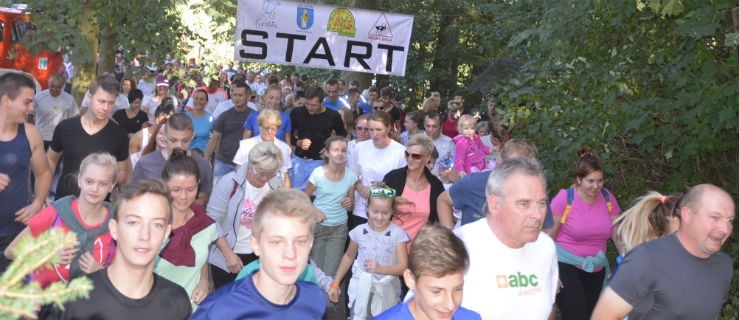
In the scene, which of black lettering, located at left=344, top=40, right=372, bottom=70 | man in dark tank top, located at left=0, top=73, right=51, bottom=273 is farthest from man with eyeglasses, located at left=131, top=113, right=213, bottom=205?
black lettering, located at left=344, top=40, right=372, bottom=70

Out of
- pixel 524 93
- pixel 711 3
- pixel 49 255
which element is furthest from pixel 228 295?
pixel 524 93

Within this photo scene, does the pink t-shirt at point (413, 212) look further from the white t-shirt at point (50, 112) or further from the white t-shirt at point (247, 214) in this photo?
the white t-shirt at point (50, 112)

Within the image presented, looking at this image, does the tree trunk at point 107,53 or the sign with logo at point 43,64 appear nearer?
the tree trunk at point 107,53

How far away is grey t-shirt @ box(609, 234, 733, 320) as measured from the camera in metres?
4.38

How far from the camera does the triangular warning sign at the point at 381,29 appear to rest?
14.8 m

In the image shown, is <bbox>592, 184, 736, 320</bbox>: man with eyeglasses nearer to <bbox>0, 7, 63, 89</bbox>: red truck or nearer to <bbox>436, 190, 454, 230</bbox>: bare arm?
<bbox>436, 190, 454, 230</bbox>: bare arm

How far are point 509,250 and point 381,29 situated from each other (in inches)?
425

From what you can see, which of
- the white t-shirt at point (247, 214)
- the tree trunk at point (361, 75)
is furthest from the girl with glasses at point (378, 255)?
the tree trunk at point (361, 75)

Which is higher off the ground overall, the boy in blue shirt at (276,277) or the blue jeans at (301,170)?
the boy in blue shirt at (276,277)

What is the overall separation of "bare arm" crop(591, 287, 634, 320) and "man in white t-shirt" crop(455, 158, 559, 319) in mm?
276

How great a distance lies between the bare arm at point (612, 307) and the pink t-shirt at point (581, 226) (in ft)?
9.05

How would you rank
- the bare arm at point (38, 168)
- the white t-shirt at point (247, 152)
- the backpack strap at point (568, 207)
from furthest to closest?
1. the white t-shirt at point (247, 152)
2. the backpack strap at point (568, 207)
3. the bare arm at point (38, 168)

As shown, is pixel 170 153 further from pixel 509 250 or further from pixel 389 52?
pixel 389 52

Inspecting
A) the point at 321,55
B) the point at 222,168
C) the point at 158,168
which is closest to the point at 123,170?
the point at 158,168
